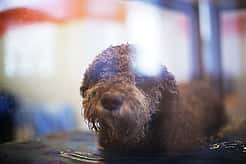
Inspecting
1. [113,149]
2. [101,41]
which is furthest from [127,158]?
[101,41]

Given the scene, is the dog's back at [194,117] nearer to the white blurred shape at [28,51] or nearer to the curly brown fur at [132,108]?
the curly brown fur at [132,108]

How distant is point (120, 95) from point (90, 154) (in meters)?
0.10

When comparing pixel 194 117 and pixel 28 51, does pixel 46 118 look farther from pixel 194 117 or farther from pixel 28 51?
pixel 194 117

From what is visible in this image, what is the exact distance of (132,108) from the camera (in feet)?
1.30

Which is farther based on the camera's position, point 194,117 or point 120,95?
point 194,117

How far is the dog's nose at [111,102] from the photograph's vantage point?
15.2 inches

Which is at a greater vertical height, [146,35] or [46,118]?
[146,35]

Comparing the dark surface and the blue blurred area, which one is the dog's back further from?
the blue blurred area

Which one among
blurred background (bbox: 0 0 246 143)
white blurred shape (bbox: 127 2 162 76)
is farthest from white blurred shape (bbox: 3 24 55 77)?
white blurred shape (bbox: 127 2 162 76)

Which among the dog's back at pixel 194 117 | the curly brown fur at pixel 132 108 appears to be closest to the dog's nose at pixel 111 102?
the curly brown fur at pixel 132 108

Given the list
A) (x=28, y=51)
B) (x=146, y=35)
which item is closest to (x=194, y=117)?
(x=146, y=35)

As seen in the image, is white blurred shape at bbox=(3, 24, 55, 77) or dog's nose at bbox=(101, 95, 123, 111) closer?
dog's nose at bbox=(101, 95, 123, 111)

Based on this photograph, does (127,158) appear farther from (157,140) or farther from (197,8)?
(197,8)

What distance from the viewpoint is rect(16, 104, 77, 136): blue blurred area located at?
50 cm
